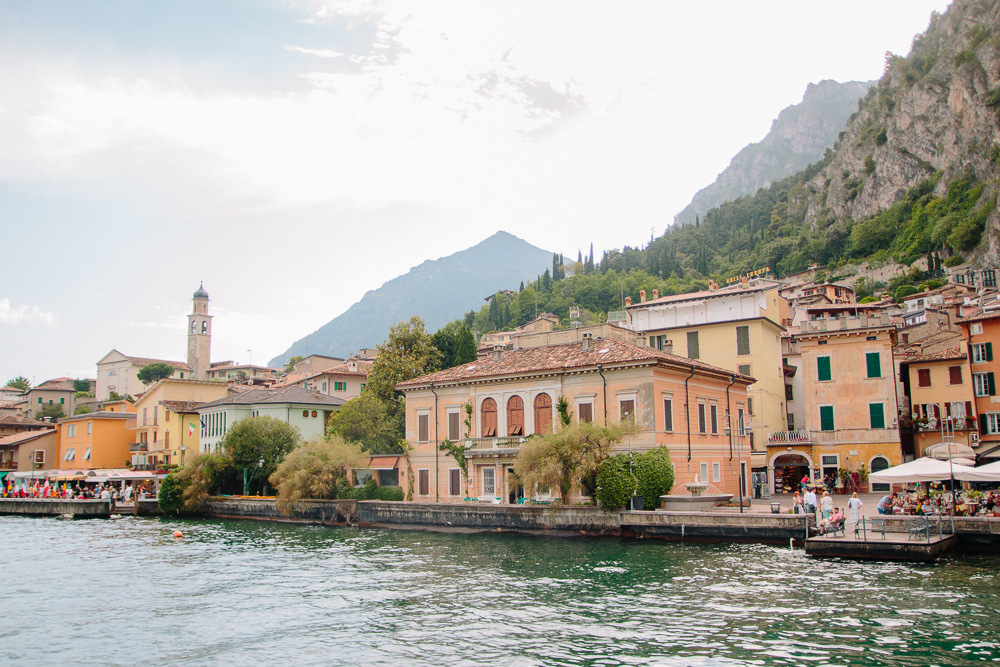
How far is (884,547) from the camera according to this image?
72.5ft

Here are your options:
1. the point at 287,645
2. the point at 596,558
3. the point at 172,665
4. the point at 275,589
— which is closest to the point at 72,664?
the point at 172,665

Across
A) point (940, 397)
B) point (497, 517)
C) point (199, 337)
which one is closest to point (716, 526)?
point (497, 517)

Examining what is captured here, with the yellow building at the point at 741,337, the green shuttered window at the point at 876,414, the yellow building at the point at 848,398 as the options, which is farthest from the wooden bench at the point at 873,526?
the yellow building at the point at 741,337

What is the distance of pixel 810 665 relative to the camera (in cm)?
1256

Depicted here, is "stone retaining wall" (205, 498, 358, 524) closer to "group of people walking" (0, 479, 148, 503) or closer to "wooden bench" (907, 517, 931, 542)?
"group of people walking" (0, 479, 148, 503)

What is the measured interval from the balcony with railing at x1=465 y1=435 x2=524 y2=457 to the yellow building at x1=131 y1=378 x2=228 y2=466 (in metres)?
36.9

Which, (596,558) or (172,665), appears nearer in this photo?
(172,665)

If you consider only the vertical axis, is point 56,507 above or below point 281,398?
below

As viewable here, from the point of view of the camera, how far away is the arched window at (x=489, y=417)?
38.7 meters

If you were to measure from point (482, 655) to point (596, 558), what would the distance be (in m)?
11.8

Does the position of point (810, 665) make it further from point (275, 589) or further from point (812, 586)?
point (275, 589)

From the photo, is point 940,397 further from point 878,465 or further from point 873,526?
point 873,526

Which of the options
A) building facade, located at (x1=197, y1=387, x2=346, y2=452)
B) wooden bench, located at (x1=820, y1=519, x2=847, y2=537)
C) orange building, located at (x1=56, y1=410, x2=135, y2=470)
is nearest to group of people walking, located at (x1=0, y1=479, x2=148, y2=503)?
orange building, located at (x1=56, y1=410, x2=135, y2=470)

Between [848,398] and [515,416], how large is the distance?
1960cm
